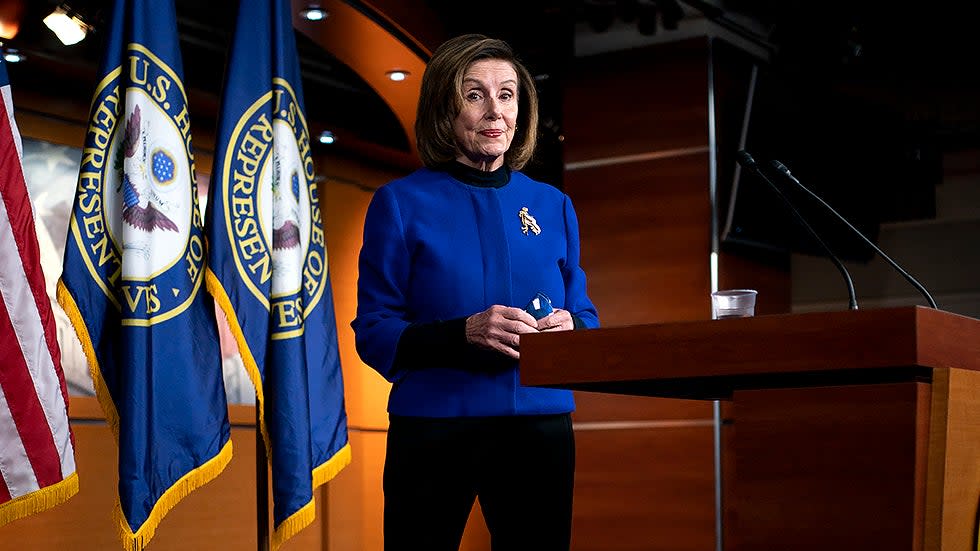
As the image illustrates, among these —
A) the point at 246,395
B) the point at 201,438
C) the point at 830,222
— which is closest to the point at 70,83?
the point at 246,395

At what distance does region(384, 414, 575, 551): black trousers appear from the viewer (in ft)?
5.89

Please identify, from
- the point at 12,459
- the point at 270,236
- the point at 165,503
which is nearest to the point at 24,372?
the point at 12,459

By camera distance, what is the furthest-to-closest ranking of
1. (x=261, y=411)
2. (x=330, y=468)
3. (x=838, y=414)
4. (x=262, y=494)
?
(x=330, y=468)
(x=261, y=411)
(x=262, y=494)
(x=838, y=414)

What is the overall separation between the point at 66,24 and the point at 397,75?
1522 millimetres

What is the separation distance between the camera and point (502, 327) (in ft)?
5.59

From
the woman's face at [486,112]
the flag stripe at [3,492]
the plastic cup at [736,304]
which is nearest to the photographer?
the plastic cup at [736,304]

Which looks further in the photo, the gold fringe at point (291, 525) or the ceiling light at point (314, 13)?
the ceiling light at point (314, 13)

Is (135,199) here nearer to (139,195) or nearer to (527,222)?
(139,195)

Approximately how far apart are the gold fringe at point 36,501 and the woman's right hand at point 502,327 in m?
1.52

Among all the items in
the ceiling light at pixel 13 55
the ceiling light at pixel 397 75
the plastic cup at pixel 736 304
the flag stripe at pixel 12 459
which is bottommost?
the flag stripe at pixel 12 459

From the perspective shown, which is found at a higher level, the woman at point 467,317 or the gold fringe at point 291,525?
the woman at point 467,317

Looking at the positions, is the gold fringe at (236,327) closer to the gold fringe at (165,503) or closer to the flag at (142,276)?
the flag at (142,276)

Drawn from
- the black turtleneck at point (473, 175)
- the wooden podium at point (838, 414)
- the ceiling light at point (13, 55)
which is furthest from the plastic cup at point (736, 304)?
the ceiling light at point (13, 55)

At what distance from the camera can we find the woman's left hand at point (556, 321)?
1.76 meters
